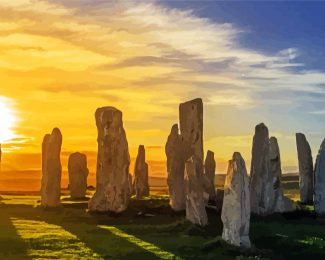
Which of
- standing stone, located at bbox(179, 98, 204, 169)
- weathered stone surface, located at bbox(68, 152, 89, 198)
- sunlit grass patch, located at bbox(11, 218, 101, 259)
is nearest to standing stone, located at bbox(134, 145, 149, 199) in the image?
weathered stone surface, located at bbox(68, 152, 89, 198)

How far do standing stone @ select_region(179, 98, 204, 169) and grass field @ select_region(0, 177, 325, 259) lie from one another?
4.86m

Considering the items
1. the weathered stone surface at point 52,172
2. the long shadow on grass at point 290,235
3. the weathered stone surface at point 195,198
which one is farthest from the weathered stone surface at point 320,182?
the weathered stone surface at point 52,172

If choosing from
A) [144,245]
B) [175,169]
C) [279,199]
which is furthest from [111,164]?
[144,245]

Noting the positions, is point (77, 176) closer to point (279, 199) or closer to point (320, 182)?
point (279, 199)

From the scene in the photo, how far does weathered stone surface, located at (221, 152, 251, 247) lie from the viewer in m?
29.6

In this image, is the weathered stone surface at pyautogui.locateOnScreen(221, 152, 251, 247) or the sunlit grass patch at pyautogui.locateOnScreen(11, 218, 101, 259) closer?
the sunlit grass patch at pyautogui.locateOnScreen(11, 218, 101, 259)

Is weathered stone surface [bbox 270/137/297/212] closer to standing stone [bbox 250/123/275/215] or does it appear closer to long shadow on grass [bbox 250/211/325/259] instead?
standing stone [bbox 250/123/275/215]

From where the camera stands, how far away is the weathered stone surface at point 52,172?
48.2 metres

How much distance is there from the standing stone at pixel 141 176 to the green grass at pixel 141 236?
1473 cm

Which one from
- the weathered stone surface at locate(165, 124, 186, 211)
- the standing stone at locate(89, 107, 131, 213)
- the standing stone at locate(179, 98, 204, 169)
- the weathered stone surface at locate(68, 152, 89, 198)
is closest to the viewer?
the standing stone at locate(89, 107, 131, 213)

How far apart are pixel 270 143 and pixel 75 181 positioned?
60.5 feet

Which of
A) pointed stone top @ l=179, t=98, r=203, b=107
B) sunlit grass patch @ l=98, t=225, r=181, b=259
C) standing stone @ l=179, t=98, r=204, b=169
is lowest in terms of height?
sunlit grass patch @ l=98, t=225, r=181, b=259

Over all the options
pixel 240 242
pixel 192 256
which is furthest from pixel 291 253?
pixel 192 256

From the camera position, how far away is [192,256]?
1097 inches
